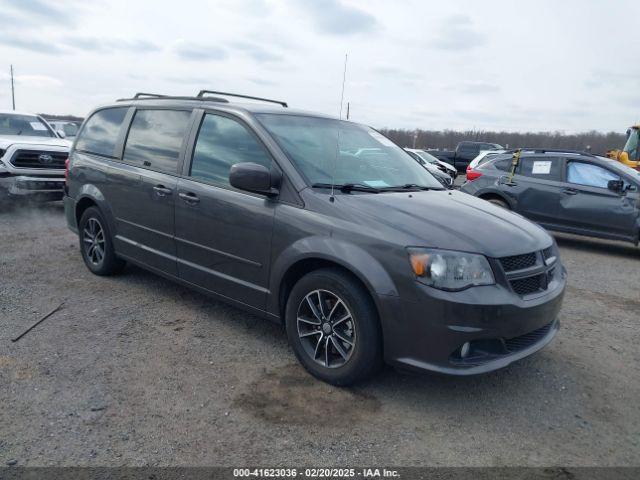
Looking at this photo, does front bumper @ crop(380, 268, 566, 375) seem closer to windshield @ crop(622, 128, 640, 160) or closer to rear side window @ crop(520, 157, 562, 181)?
rear side window @ crop(520, 157, 562, 181)

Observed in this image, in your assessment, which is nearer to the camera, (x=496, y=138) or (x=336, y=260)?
(x=336, y=260)

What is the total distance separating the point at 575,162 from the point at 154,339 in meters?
7.66

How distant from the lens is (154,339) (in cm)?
405

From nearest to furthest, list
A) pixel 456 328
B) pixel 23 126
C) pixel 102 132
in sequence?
1. pixel 456 328
2. pixel 102 132
3. pixel 23 126

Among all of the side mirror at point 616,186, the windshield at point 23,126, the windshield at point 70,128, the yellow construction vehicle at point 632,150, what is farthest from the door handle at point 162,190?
the windshield at point 70,128

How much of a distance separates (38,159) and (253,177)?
24.3 feet

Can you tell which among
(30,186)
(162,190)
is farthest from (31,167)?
(162,190)

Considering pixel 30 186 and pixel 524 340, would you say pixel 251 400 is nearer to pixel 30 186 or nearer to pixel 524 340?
pixel 524 340

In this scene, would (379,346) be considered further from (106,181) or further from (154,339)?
(106,181)

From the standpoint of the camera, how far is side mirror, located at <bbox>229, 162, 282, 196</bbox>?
3.53 metres

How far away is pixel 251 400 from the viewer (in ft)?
10.5

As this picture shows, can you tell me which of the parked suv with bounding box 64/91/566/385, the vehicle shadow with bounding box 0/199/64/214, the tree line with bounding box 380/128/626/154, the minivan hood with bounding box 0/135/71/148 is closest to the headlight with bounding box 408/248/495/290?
the parked suv with bounding box 64/91/566/385

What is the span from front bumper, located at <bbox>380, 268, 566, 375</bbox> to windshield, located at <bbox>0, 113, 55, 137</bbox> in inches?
400

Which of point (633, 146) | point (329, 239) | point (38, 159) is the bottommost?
point (38, 159)
